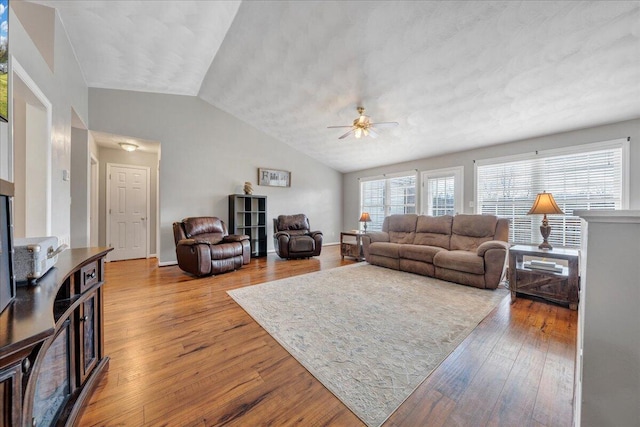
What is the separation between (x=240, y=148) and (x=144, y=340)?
4.27 meters

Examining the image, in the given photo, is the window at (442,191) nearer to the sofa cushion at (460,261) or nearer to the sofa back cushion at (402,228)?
the sofa back cushion at (402,228)

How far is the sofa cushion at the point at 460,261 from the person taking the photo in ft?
10.3

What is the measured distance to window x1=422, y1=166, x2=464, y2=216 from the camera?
4984mm

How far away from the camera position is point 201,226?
4.39 metres

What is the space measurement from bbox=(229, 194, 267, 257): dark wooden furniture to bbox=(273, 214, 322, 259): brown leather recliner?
1.08 feet

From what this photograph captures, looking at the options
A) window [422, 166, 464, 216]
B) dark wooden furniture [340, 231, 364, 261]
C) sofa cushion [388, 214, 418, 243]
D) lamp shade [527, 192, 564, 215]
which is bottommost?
dark wooden furniture [340, 231, 364, 261]

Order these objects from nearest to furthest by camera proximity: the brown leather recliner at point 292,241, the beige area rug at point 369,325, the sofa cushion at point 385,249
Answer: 1. the beige area rug at point 369,325
2. the sofa cushion at point 385,249
3. the brown leather recliner at point 292,241

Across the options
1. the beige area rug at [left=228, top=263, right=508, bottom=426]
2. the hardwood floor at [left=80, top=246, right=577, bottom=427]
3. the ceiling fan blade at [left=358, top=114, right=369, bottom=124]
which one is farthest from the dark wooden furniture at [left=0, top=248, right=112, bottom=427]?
the ceiling fan blade at [left=358, top=114, right=369, bottom=124]

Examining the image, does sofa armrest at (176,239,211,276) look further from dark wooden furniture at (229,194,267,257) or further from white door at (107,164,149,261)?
white door at (107,164,149,261)

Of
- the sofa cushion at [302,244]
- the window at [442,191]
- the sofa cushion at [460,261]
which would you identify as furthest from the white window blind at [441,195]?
the sofa cushion at [302,244]

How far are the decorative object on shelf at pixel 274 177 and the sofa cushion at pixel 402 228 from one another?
108 inches

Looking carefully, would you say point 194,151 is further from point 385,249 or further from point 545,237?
point 545,237

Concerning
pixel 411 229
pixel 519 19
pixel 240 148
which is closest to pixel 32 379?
pixel 519 19

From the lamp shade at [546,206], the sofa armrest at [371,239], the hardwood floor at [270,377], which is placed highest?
the lamp shade at [546,206]
